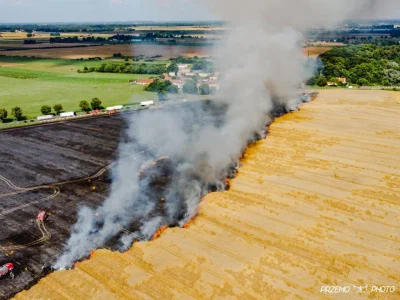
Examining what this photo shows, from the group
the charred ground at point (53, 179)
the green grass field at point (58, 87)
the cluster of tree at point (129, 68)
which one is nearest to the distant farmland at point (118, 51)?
the green grass field at point (58, 87)

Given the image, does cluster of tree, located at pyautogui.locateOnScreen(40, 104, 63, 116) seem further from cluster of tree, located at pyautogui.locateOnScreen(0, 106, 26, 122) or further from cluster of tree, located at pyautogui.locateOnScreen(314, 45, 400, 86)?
cluster of tree, located at pyautogui.locateOnScreen(314, 45, 400, 86)

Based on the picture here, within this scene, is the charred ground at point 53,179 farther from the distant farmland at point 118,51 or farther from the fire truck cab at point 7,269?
the distant farmland at point 118,51

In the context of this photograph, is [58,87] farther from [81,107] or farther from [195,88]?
[195,88]

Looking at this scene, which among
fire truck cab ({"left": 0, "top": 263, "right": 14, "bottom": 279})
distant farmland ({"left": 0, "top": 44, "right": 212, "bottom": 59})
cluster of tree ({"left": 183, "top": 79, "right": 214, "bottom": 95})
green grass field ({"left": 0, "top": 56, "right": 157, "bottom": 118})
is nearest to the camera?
fire truck cab ({"left": 0, "top": 263, "right": 14, "bottom": 279})

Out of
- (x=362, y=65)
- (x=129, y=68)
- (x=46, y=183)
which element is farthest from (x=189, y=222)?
(x=129, y=68)

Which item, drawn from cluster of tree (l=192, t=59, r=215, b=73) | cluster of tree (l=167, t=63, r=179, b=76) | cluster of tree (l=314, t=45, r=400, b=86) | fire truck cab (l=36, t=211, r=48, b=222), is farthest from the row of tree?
cluster of tree (l=314, t=45, r=400, b=86)

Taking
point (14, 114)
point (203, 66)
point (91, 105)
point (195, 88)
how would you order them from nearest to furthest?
point (14, 114), point (91, 105), point (195, 88), point (203, 66)
